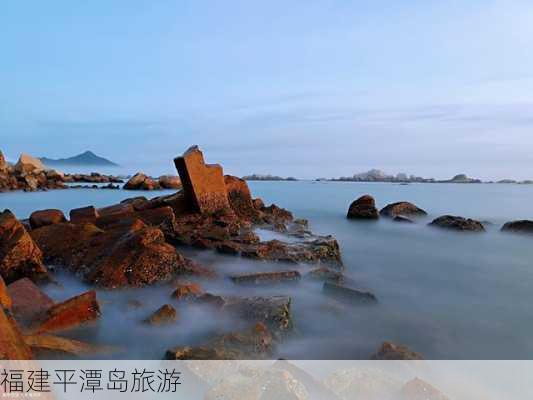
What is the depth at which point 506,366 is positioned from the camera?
3527mm

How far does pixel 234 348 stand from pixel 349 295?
6.64 feet

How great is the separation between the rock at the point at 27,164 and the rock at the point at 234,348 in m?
43.0

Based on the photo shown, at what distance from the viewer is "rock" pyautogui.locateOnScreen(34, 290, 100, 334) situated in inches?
139

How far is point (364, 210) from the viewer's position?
13.6m

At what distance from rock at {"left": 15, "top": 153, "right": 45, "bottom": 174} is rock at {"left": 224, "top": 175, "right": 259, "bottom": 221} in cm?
3714

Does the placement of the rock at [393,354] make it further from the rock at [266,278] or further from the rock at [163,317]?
the rock at [266,278]

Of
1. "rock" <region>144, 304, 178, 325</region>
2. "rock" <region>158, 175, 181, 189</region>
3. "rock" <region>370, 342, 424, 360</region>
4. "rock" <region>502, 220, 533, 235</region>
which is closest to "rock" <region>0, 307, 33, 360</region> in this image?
"rock" <region>144, 304, 178, 325</region>

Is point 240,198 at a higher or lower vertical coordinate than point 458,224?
higher

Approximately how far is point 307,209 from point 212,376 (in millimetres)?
14801

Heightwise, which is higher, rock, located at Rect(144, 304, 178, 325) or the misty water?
rock, located at Rect(144, 304, 178, 325)

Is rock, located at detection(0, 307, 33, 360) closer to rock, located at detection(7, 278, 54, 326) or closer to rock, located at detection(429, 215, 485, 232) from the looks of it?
rock, located at detection(7, 278, 54, 326)

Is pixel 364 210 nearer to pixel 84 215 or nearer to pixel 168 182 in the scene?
pixel 84 215

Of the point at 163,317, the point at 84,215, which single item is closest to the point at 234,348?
the point at 163,317

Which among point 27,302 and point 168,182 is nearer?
point 27,302
